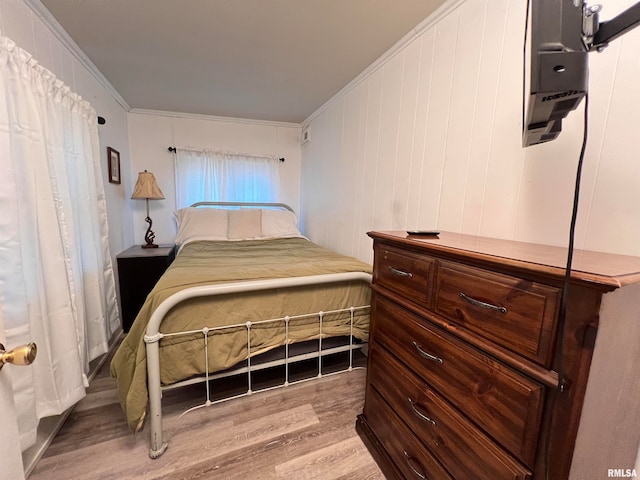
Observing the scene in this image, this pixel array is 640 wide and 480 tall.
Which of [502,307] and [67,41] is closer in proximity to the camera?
[502,307]

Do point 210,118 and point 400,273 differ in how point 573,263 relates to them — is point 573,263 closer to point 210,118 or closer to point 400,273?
point 400,273

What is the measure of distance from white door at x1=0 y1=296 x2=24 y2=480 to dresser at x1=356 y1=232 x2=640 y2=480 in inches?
43.6

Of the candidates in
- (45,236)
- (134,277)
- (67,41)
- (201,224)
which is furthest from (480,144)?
(134,277)

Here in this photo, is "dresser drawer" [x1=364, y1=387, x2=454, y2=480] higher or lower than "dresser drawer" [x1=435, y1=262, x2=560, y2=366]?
above

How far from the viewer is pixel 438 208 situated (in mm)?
1559

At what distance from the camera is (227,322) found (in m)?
1.41

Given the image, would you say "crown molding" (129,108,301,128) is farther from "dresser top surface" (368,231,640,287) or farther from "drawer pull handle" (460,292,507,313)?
"drawer pull handle" (460,292,507,313)

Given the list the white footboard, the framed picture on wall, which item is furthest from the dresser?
the framed picture on wall

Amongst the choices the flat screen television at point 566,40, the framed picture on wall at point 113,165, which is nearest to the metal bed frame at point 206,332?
the flat screen television at point 566,40

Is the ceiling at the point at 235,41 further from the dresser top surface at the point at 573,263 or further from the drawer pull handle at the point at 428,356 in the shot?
the drawer pull handle at the point at 428,356

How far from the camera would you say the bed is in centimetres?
123

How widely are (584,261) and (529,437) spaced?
466mm

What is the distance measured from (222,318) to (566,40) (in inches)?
60.3

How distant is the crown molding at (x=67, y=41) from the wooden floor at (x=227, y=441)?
2.19 metres
